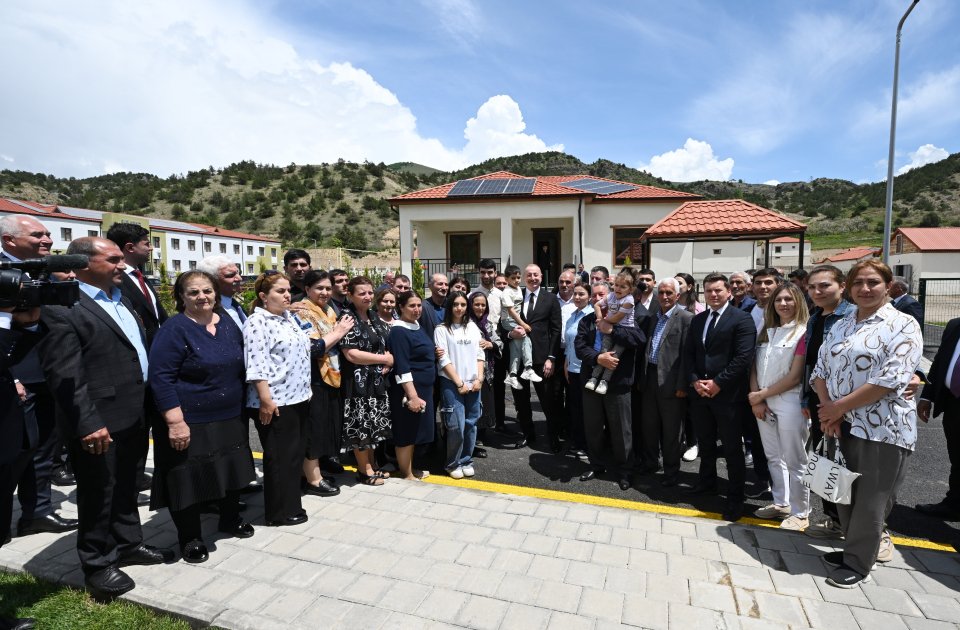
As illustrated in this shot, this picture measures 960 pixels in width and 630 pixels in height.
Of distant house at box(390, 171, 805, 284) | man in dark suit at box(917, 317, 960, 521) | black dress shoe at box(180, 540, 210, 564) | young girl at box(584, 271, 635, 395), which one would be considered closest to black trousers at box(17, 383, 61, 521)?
black dress shoe at box(180, 540, 210, 564)

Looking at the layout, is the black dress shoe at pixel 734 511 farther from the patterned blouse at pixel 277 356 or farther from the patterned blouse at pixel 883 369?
the patterned blouse at pixel 277 356

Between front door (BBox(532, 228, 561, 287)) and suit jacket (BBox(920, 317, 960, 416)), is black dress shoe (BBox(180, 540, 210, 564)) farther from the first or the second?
front door (BBox(532, 228, 561, 287))

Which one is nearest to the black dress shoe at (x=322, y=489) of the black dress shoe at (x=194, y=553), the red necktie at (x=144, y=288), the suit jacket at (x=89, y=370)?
the black dress shoe at (x=194, y=553)

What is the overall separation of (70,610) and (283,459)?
4.48 ft

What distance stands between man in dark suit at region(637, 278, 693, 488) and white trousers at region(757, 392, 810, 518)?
2.29 ft

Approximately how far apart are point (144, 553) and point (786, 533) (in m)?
4.41

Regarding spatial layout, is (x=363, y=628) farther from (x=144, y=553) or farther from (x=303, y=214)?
(x=303, y=214)

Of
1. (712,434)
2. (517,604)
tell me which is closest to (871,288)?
(712,434)

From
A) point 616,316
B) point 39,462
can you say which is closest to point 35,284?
point 39,462

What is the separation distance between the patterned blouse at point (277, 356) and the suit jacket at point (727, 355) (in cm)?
316

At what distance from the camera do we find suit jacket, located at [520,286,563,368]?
5.32 meters

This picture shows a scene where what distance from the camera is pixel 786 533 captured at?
3.48 metres

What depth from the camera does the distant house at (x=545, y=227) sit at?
17.5 metres

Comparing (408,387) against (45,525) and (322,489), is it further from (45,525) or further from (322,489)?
(45,525)
